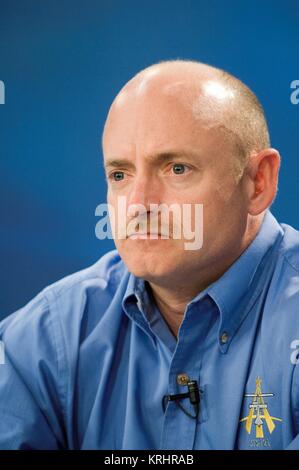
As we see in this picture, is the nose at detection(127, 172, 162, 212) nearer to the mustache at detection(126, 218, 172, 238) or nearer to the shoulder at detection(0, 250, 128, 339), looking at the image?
the mustache at detection(126, 218, 172, 238)

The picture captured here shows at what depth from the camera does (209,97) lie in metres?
1.89

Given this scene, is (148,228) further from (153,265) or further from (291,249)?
(291,249)

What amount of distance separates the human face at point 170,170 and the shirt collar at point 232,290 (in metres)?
0.07

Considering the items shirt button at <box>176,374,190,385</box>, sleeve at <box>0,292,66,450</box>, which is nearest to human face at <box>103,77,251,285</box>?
shirt button at <box>176,374,190,385</box>

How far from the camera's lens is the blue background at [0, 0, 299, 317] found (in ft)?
7.50

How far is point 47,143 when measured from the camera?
8.00 feet

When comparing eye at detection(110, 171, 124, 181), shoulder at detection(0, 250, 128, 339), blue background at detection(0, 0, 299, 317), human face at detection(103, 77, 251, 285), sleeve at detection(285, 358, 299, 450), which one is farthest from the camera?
blue background at detection(0, 0, 299, 317)

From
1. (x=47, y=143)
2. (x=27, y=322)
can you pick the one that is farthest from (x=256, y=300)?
(x=47, y=143)

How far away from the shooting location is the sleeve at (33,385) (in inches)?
76.7

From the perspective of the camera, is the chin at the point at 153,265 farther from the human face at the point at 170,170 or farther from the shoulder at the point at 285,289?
the shoulder at the point at 285,289

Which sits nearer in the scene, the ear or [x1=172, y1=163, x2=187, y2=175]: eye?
[x1=172, y1=163, x2=187, y2=175]: eye

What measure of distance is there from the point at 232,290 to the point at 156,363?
0.95ft

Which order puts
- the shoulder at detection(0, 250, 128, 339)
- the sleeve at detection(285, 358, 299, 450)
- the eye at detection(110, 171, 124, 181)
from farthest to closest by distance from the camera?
the shoulder at detection(0, 250, 128, 339) < the eye at detection(110, 171, 124, 181) < the sleeve at detection(285, 358, 299, 450)

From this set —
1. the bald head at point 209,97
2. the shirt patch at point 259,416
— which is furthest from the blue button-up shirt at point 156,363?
the bald head at point 209,97
